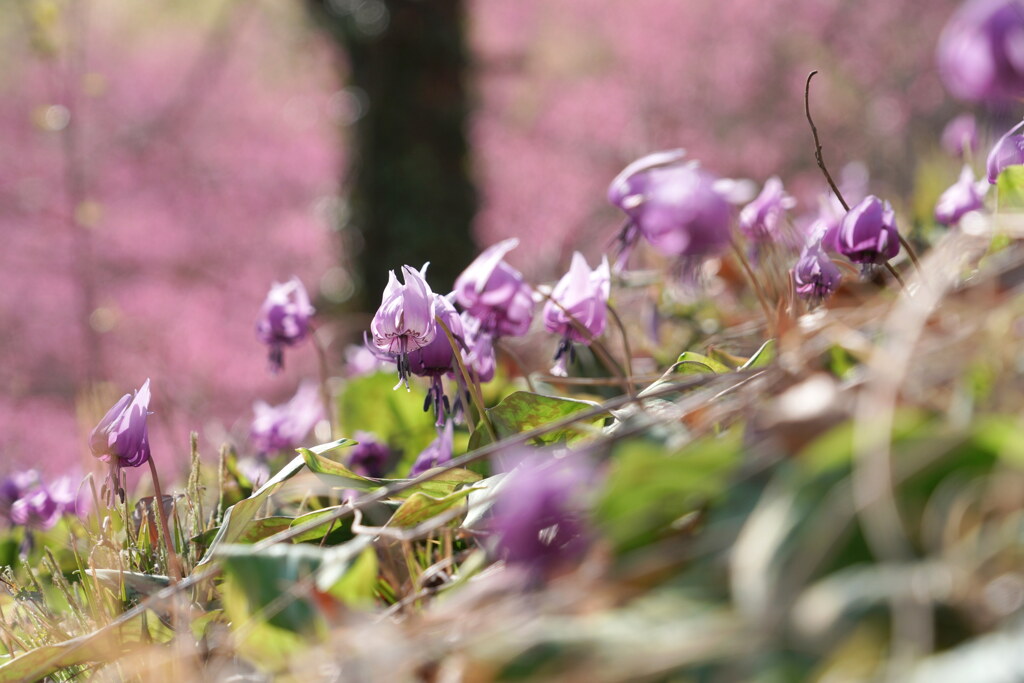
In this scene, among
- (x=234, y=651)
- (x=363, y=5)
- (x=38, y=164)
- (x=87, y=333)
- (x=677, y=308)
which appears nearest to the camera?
(x=234, y=651)

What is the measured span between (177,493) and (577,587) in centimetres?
69

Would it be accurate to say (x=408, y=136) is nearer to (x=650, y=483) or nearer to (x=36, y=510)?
(x=36, y=510)

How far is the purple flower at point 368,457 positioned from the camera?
145 centimetres

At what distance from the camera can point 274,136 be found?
11.2 meters

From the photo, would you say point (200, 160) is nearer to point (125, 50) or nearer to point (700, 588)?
point (125, 50)

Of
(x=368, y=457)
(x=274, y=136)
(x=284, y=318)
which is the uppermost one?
(x=274, y=136)

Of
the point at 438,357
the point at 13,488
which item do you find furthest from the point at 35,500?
the point at 438,357

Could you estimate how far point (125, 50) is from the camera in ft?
37.6

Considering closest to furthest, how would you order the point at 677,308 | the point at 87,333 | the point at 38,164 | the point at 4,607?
the point at 4,607
the point at 677,308
the point at 87,333
the point at 38,164

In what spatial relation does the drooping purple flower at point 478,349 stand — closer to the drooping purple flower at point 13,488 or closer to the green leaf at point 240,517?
the green leaf at point 240,517

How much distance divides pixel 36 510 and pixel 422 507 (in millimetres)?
810

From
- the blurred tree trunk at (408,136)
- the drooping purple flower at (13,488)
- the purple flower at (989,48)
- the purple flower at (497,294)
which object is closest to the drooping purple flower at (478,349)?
the purple flower at (497,294)

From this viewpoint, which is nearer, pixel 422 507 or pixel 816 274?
pixel 422 507

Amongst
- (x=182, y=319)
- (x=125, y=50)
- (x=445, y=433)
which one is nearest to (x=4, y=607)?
(x=445, y=433)
